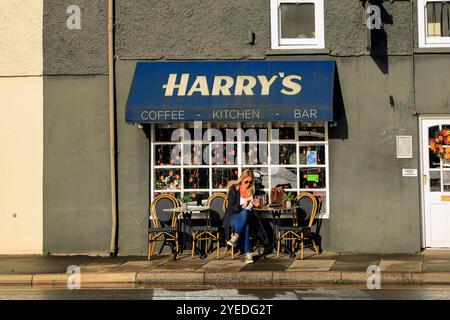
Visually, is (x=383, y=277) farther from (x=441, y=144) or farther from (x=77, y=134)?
(x=77, y=134)

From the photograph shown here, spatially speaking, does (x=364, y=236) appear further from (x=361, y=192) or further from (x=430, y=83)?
(x=430, y=83)

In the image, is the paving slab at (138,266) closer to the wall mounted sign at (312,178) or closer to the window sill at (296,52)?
the wall mounted sign at (312,178)

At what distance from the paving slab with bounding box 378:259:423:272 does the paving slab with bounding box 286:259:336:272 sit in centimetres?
89

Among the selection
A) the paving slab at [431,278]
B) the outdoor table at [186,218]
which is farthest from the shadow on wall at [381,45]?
the paving slab at [431,278]

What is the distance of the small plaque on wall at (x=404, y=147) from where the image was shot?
14.7 m

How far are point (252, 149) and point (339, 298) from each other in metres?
4.91

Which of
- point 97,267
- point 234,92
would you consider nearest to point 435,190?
point 234,92

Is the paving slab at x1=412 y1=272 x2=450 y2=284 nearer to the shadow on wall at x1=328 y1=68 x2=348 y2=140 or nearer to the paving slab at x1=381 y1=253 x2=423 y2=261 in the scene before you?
the paving slab at x1=381 y1=253 x2=423 y2=261

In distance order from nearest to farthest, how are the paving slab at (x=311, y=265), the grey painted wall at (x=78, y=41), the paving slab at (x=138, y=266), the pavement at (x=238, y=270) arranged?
the pavement at (x=238, y=270), the paving slab at (x=311, y=265), the paving slab at (x=138, y=266), the grey painted wall at (x=78, y=41)

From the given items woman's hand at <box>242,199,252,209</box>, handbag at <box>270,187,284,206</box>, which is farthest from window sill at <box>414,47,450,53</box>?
woman's hand at <box>242,199,252,209</box>

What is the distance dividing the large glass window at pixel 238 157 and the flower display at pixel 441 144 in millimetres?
2008

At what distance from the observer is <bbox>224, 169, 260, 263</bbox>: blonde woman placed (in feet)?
46.1

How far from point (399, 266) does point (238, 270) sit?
106 inches

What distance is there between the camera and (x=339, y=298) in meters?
11.0
